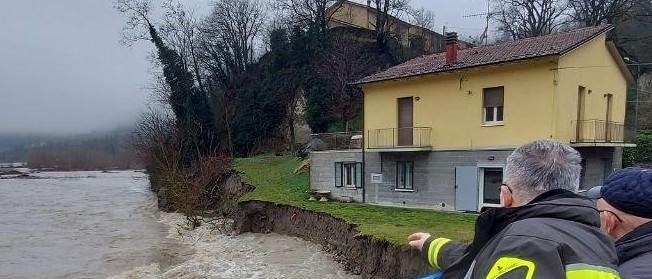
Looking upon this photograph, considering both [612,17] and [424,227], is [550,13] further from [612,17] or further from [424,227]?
[424,227]

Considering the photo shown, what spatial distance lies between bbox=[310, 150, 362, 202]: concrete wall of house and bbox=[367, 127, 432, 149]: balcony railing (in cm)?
135

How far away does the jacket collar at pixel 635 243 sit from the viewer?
6.62 ft

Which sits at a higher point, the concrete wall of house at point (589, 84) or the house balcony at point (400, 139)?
the concrete wall of house at point (589, 84)

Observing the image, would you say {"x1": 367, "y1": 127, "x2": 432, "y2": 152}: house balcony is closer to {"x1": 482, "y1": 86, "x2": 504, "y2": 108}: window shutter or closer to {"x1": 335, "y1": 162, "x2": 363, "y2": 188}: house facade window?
{"x1": 335, "y1": 162, "x2": 363, "y2": 188}: house facade window

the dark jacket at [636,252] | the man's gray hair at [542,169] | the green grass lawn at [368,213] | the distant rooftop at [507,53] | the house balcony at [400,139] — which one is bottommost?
the green grass lawn at [368,213]

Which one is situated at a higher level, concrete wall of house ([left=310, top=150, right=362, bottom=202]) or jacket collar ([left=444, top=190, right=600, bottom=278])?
jacket collar ([left=444, top=190, right=600, bottom=278])

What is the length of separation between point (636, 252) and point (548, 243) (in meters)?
0.87

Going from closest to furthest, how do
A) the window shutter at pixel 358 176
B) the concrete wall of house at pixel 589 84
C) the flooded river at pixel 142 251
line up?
the flooded river at pixel 142 251, the concrete wall of house at pixel 589 84, the window shutter at pixel 358 176

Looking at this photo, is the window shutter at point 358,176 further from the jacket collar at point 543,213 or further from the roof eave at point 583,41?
the jacket collar at point 543,213

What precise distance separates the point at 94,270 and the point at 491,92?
14170mm

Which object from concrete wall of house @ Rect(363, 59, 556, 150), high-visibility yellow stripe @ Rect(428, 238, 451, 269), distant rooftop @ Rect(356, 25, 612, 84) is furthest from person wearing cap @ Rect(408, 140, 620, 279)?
concrete wall of house @ Rect(363, 59, 556, 150)

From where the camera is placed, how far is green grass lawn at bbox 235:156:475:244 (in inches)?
461

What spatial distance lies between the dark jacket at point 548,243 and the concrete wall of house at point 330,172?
1928cm

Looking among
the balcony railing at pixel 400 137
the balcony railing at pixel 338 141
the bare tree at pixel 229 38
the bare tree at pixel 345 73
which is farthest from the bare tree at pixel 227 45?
the balcony railing at pixel 400 137
